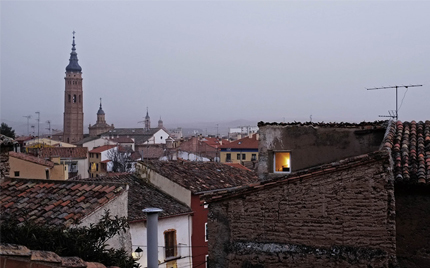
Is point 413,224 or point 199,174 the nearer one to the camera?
point 413,224

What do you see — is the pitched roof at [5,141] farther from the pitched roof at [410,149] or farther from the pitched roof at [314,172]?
the pitched roof at [410,149]

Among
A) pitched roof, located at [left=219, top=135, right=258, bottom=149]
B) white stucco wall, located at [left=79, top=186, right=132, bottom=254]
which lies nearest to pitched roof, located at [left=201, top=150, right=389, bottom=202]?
white stucco wall, located at [left=79, top=186, right=132, bottom=254]

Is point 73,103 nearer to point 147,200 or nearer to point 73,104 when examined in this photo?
point 73,104

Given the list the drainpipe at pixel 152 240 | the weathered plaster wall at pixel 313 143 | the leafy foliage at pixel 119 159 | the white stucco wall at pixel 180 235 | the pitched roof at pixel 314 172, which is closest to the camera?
the pitched roof at pixel 314 172

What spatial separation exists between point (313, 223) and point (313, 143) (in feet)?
13.5

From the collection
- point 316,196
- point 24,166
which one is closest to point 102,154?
point 24,166

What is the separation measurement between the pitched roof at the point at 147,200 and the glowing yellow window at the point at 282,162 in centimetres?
594

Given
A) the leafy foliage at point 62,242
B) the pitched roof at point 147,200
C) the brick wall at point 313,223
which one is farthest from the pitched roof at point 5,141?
the pitched roof at point 147,200

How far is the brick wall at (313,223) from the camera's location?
24.3ft

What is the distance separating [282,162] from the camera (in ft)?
40.7

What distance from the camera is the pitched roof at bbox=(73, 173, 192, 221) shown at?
1718 centimetres

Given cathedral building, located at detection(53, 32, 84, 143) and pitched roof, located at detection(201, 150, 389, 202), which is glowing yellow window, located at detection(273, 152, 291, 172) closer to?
pitched roof, located at detection(201, 150, 389, 202)

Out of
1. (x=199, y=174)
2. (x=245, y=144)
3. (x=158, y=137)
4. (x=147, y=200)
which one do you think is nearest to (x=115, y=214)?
(x=147, y=200)

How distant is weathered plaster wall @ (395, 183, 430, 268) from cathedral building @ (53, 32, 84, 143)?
14712 centimetres
